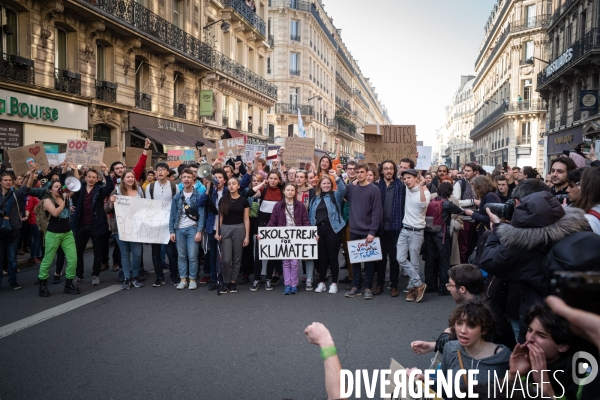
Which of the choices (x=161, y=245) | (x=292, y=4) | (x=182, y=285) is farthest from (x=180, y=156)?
(x=292, y=4)

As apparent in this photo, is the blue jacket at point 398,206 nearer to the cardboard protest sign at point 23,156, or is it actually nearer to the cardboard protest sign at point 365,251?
the cardboard protest sign at point 365,251

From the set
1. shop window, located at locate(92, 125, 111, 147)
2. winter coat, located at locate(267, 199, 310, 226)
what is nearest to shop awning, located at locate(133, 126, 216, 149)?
shop window, located at locate(92, 125, 111, 147)

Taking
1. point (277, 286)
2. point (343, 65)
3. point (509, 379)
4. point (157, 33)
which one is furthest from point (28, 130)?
point (343, 65)

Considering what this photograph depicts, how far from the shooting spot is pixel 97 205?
805cm

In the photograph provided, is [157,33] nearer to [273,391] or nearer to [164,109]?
[164,109]

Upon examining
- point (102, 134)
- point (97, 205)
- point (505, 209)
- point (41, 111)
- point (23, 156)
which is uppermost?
point (41, 111)

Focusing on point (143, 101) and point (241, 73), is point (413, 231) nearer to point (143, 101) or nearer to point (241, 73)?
point (143, 101)

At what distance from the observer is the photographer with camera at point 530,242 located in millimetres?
2984

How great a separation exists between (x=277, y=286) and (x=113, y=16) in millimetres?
14411

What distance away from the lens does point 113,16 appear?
17.8 meters

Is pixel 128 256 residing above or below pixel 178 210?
below

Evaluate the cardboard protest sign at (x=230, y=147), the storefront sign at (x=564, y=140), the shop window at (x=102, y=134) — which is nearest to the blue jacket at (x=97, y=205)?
the cardboard protest sign at (x=230, y=147)

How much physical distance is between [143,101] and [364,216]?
54.4ft

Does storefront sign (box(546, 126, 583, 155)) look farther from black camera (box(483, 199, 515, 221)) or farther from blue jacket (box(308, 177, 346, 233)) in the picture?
black camera (box(483, 199, 515, 221))
